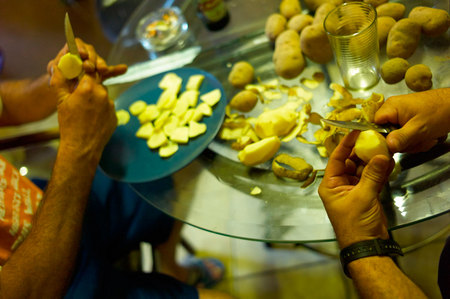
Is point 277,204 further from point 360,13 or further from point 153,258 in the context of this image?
point 153,258

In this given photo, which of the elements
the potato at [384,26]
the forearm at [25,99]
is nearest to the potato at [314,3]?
the potato at [384,26]

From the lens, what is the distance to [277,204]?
0.86 meters

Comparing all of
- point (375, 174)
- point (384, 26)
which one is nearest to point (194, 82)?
point (384, 26)

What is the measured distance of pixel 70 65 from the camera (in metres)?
1.00

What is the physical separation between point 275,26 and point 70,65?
0.55 meters

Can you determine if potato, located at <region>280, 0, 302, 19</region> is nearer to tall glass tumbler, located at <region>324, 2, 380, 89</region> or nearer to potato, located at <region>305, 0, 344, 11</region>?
potato, located at <region>305, 0, 344, 11</region>

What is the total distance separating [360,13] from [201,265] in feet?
3.64

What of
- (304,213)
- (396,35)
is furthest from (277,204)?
(396,35)

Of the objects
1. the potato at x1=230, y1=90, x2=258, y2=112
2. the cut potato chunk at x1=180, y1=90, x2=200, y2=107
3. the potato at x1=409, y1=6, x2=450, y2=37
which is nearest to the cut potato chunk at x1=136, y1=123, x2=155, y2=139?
the cut potato chunk at x1=180, y1=90, x2=200, y2=107

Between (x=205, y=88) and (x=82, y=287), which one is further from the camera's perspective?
(x=205, y=88)

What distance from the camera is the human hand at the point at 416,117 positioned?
28.3 inches

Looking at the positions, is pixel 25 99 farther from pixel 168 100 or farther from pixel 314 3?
pixel 314 3

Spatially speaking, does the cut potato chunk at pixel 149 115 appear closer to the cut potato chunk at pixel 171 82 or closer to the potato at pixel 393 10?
the cut potato chunk at pixel 171 82

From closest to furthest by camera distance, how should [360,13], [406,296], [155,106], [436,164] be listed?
1. [406,296]
2. [436,164]
3. [360,13]
4. [155,106]
